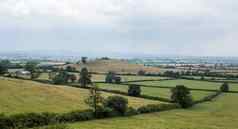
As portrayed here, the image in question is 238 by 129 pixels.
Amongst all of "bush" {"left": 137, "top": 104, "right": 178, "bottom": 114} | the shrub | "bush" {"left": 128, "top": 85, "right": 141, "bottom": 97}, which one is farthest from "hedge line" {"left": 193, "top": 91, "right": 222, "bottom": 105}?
the shrub

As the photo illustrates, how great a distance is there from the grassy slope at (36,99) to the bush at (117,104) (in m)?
4.82

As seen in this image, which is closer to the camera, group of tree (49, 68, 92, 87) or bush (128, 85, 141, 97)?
bush (128, 85, 141, 97)

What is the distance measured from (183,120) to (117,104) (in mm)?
13993

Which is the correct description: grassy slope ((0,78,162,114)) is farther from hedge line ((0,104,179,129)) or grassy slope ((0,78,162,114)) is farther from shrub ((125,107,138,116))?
shrub ((125,107,138,116))

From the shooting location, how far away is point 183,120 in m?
67.6

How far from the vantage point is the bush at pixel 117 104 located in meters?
70.6

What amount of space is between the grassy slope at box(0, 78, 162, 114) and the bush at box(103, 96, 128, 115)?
482 cm

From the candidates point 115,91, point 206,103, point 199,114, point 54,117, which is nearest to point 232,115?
point 199,114

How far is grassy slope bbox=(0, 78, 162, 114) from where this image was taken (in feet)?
211

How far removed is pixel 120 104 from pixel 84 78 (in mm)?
43453

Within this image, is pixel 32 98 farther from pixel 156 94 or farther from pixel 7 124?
pixel 156 94

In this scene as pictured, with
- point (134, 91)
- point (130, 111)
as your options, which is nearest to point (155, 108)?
point (130, 111)

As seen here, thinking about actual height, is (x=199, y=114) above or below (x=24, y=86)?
below

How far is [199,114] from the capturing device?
252 feet
